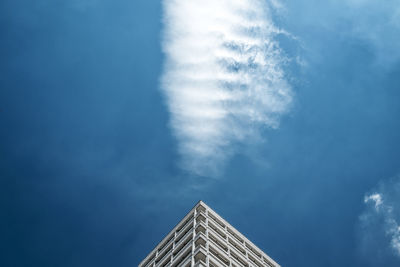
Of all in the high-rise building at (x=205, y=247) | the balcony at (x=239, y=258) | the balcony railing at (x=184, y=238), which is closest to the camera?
the high-rise building at (x=205, y=247)

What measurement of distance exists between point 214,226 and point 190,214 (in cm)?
558

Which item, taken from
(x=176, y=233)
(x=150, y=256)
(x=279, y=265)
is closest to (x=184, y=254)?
(x=176, y=233)

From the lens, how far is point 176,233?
55.9 metres

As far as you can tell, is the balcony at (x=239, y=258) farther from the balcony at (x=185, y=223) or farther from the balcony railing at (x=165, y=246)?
the balcony railing at (x=165, y=246)

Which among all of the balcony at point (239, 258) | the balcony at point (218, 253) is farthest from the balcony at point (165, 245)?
the balcony at point (218, 253)

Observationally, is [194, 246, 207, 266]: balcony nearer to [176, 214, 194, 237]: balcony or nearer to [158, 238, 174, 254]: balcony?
[158, 238, 174, 254]: balcony

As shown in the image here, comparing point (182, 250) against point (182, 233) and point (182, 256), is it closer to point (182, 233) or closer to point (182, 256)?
point (182, 256)

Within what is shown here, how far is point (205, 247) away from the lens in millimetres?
43562

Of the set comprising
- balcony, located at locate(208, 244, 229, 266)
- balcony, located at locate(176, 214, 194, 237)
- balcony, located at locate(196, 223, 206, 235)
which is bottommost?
balcony, located at locate(208, 244, 229, 266)

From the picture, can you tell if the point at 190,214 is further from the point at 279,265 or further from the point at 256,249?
the point at 279,265

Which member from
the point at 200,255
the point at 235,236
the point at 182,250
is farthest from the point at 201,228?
the point at 235,236

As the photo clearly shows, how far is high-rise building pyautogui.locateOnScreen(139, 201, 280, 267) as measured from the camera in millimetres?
41750

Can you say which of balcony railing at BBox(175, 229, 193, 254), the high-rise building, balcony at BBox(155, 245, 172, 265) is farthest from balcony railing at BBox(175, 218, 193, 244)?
balcony railing at BBox(175, 229, 193, 254)

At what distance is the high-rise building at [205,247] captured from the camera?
41.8 m
